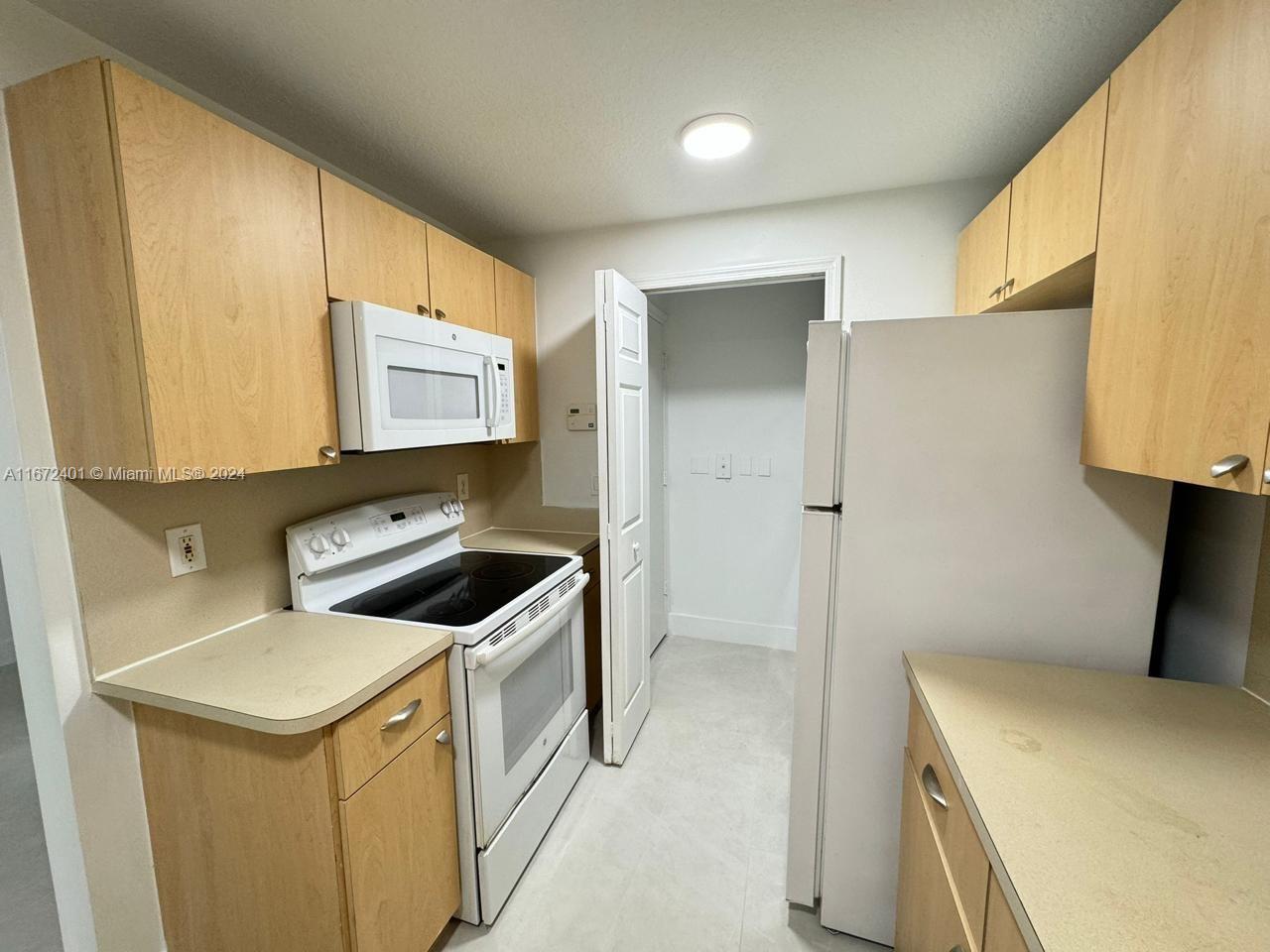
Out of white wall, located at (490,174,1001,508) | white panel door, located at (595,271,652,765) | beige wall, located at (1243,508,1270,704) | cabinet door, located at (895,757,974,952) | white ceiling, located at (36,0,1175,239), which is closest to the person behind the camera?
A: cabinet door, located at (895,757,974,952)

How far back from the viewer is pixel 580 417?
2471 mm

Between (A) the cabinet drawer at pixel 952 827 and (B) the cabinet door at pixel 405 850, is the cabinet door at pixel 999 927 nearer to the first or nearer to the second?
(A) the cabinet drawer at pixel 952 827

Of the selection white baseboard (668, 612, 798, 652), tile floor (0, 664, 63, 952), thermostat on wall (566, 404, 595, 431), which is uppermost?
thermostat on wall (566, 404, 595, 431)

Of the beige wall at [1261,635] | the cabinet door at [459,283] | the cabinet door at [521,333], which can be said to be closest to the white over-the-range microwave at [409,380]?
the cabinet door at [459,283]

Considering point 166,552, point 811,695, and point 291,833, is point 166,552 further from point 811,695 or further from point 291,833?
point 811,695

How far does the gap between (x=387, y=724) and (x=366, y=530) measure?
775mm

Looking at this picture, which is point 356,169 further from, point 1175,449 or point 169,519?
point 1175,449

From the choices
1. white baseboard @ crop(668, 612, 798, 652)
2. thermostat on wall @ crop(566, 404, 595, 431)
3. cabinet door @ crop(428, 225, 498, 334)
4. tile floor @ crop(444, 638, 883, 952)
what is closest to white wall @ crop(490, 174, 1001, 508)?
thermostat on wall @ crop(566, 404, 595, 431)

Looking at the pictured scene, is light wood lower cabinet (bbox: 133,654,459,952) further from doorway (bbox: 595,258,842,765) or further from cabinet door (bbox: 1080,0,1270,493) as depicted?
cabinet door (bbox: 1080,0,1270,493)

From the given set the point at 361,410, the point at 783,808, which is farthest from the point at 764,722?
the point at 361,410

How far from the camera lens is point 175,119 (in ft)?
3.33

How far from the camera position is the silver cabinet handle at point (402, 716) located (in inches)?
45.1

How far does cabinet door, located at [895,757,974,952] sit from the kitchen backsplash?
5.79 ft

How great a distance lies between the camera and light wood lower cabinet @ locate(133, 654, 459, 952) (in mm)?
1043
